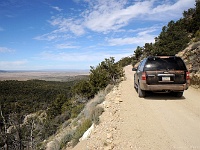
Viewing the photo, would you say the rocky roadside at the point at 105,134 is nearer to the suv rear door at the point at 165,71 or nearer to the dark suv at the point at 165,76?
the dark suv at the point at 165,76

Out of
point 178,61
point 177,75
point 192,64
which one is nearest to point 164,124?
point 177,75

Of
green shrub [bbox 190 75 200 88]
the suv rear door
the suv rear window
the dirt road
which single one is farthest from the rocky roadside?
green shrub [bbox 190 75 200 88]

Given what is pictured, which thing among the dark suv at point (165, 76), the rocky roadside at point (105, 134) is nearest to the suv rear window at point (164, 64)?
the dark suv at point (165, 76)

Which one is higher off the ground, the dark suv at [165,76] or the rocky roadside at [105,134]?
the dark suv at [165,76]

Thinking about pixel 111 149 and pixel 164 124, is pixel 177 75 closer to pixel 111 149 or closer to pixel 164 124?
pixel 164 124

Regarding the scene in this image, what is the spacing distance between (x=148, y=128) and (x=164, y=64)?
410cm

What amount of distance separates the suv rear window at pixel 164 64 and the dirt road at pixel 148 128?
1.61m

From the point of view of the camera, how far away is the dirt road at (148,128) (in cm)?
429

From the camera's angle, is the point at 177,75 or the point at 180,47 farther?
the point at 180,47

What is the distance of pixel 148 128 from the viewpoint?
17.0 ft

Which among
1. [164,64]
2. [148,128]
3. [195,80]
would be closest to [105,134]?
[148,128]

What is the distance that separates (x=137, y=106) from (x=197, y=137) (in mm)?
3248

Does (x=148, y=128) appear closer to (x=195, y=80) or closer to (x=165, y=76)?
(x=165, y=76)

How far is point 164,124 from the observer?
17.9ft
